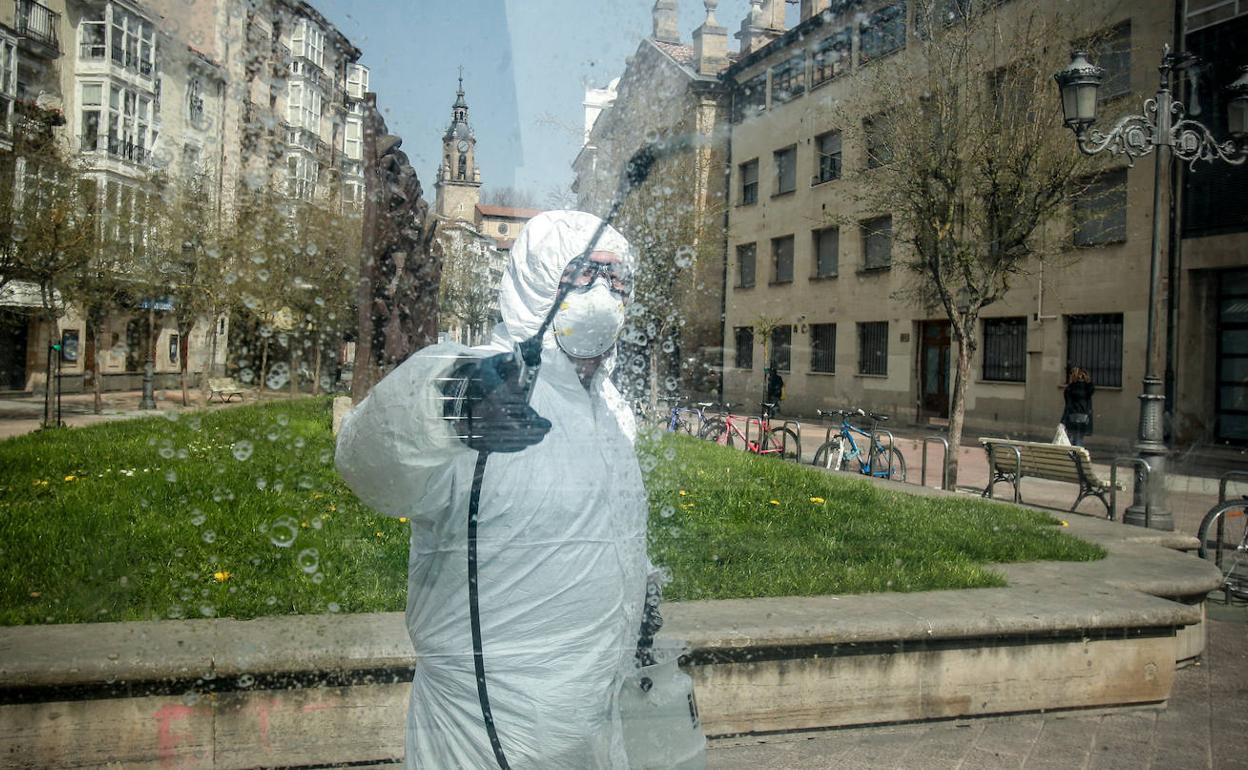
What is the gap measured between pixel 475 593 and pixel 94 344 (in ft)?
28.5

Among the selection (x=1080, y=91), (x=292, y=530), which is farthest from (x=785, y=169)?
(x=292, y=530)

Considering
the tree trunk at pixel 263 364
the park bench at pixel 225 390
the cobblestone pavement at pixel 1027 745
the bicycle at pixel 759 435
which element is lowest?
the cobblestone pavement at pixel 1027 745

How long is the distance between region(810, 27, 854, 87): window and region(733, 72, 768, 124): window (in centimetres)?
246

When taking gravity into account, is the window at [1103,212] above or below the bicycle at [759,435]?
above

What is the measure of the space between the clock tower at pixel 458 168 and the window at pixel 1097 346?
48.5 ft

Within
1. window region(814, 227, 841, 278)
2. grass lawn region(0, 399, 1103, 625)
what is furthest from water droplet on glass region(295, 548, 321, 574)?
window region(814, 227, 841, 278)

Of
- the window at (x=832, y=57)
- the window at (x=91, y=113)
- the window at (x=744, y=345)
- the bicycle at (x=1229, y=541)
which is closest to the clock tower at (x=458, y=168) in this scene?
the window at (x=91, y=113)

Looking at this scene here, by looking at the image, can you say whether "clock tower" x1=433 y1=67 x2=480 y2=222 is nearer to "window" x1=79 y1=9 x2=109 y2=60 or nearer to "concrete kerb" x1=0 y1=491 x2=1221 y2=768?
"concrete kerb" x1=0 y1=491 x2=1221 y2=768

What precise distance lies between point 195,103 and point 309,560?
6.37 feet

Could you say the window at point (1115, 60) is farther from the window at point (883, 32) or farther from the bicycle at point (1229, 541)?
the bicycle at point (1229, 541)

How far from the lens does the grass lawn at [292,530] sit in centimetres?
371

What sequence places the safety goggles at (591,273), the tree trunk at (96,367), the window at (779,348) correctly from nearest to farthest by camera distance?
the safety goggles at (591,273), the tree trunk at (96,367), the window at (779,348)

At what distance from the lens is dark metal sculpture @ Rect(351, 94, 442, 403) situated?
2.43 meters

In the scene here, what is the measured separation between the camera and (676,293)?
11.1 feet
